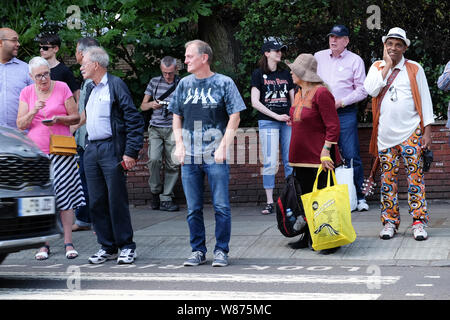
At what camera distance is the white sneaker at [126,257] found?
25.9ft

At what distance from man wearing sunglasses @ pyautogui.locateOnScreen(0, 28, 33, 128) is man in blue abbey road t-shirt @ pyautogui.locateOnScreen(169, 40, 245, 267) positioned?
2.04 metres

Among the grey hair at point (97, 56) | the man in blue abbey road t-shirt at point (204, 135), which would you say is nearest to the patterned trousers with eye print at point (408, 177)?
the man in blue abbey road t-shirt at point (204, 135)

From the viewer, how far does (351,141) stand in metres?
10.5

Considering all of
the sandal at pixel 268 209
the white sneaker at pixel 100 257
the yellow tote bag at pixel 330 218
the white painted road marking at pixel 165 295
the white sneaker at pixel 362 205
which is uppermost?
the yellow tote bag at pixel 330 218

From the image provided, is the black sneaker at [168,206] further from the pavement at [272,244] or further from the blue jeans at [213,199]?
the blue jeans at [213,199]

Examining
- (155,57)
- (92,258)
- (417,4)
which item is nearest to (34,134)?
(92,258)

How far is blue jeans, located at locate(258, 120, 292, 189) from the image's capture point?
34.9 feet

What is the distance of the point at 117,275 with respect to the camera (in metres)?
7.24

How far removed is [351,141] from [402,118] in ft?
7.50

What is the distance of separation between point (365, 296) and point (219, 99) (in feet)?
7.92

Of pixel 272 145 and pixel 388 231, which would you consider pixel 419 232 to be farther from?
pixel 272 145

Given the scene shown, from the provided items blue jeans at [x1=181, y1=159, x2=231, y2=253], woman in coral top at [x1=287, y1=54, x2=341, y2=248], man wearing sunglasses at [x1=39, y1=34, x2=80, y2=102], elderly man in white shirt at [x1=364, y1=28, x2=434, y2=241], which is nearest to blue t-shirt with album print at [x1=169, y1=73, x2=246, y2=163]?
blue jeans at [x1=181, y1=159, x2=231, y2=253]

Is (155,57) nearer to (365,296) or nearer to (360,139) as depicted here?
(360,139)

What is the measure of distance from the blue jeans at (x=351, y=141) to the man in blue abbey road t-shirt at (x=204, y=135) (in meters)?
3.10
